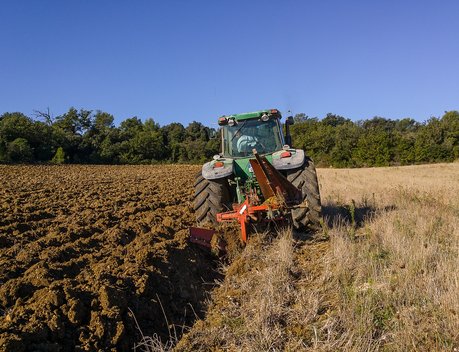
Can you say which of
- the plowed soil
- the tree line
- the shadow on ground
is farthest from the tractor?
the tree line

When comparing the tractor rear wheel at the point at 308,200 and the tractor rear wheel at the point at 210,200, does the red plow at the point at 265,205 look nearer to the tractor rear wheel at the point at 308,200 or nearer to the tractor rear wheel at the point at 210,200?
the tractor rear wheel at the point at 308,200

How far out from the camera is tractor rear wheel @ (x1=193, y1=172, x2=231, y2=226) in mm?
6156

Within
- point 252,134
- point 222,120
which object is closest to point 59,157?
point 222,120

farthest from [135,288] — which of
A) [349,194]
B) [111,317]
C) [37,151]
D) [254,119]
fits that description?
→ [37,151]

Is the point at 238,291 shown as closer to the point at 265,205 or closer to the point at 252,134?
the point at 265,205

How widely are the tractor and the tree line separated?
27625 mm

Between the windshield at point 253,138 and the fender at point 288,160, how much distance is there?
0.64 metres

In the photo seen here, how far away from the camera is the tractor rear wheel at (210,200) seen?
6.16 metres

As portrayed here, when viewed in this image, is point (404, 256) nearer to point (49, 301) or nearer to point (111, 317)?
point (111, 317)

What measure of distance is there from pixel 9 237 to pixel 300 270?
3.82 m

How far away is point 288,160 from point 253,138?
104 cm

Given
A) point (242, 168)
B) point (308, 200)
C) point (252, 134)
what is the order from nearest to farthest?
point (308, 200) → point (242, 168) → point (252, 134)

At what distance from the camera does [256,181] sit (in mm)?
6363

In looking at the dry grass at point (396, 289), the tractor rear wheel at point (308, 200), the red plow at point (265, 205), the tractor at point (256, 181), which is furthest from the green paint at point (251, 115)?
the dry grass at point (396, 289)
